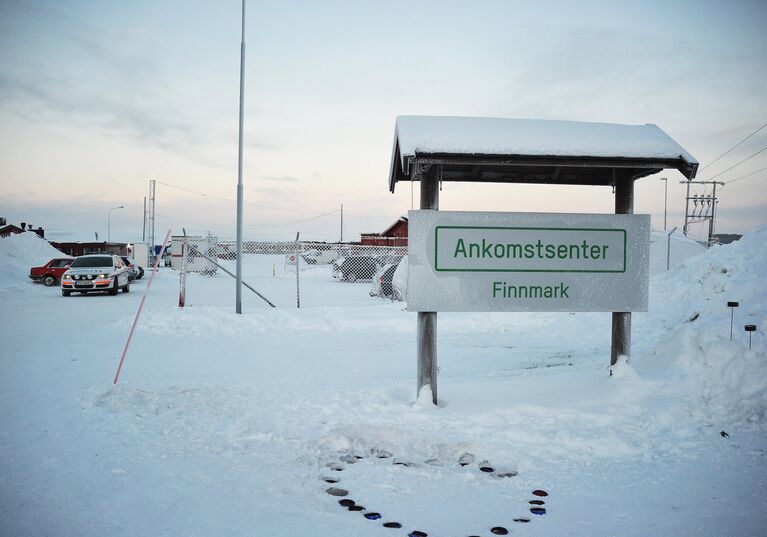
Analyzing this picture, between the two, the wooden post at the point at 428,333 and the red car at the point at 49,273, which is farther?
the red car at the point at 49,273

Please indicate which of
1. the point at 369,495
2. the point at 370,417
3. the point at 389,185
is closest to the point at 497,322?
the point at 389,185

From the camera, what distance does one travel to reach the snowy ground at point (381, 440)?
3725mm

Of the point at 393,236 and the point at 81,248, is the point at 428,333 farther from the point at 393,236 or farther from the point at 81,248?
the point at 81,248

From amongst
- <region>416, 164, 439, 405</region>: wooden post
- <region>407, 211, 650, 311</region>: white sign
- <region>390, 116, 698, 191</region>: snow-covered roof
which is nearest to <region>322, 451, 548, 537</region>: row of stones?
<region>416, 164, 439, 405</region>: wooden post

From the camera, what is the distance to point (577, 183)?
285 inches

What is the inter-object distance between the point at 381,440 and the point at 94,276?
2093cm

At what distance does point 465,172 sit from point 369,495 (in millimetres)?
4442

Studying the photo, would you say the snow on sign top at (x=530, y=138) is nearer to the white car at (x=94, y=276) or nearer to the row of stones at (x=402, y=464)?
the row of stones at (x=402, y=464)

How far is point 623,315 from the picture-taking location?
656 cm

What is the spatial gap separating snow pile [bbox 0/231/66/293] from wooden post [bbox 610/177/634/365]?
28386 millimetres

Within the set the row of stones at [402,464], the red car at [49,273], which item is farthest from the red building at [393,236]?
the row of stones at [402,464]

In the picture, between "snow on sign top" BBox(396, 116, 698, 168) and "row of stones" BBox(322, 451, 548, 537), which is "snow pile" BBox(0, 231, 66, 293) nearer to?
"snow on sign top" BBox(396, 116, 698, 168)

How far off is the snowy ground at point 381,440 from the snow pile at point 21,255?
2143 cm

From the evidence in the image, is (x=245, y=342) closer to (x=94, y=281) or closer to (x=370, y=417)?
(x=370, y=417)
